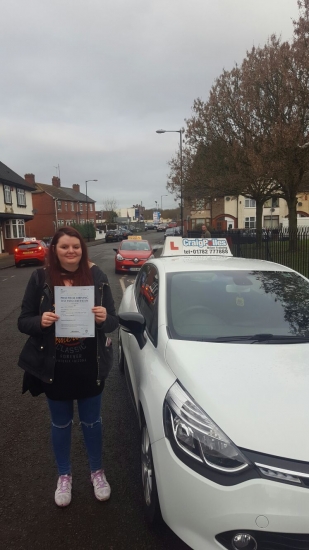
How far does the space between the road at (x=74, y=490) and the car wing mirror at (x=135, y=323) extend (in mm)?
952

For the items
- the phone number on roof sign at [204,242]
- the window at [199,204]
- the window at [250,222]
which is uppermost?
the window at [199,204]

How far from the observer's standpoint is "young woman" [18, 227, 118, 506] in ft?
7.75

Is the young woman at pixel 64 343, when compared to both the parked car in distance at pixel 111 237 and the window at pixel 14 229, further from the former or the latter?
the parked car in distance at pixel 111 237

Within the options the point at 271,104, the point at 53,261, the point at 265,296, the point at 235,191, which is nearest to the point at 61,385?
the point at 53,261

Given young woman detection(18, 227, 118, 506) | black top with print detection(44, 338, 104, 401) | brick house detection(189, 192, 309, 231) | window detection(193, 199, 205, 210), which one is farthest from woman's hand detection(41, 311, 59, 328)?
brick house detection(189, 192, 309, 231)

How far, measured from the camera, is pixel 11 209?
31.8 metres

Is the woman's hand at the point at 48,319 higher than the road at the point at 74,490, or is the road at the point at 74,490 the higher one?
the woman's hand at the point at 48,319

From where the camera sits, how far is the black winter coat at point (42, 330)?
92.7 inches

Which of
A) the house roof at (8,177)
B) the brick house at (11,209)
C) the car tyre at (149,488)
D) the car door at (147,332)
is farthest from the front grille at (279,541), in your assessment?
the house roof at (8,177)

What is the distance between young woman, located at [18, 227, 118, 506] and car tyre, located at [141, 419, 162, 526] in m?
0.43

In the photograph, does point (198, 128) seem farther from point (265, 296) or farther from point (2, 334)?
point (265, 296)

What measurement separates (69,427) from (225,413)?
3.98 feet

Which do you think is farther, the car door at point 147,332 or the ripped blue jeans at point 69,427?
the car door at point 147,332

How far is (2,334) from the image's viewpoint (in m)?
7.12
